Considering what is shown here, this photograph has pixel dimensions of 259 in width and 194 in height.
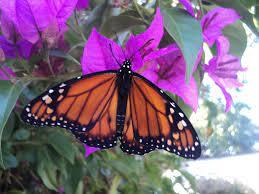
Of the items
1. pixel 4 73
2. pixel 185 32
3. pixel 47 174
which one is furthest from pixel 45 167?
pixel 185 32

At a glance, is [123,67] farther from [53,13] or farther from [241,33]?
[241,33]

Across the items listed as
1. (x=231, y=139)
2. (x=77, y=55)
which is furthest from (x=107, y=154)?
(x=231, y=139)

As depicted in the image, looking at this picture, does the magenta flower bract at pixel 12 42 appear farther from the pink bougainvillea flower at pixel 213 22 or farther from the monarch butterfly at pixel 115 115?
the pink bougainvillea flower at pixel 213 22

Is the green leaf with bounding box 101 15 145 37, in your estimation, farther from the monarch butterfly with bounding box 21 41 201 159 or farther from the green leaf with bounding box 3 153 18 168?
the green leaf with bounding box 3 153 18 168

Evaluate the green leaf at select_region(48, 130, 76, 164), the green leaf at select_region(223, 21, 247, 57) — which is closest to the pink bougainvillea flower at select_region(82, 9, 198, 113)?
the green leaf at select_region(223, 21, 247, 57)

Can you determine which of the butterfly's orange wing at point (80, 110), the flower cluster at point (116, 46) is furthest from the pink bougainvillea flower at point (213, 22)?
the butterfly's orange wing at point (80, 110)

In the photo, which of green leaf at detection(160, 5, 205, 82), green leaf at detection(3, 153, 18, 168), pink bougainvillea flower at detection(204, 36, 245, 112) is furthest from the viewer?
green leaf at detection(3, 153, 18, 168)
